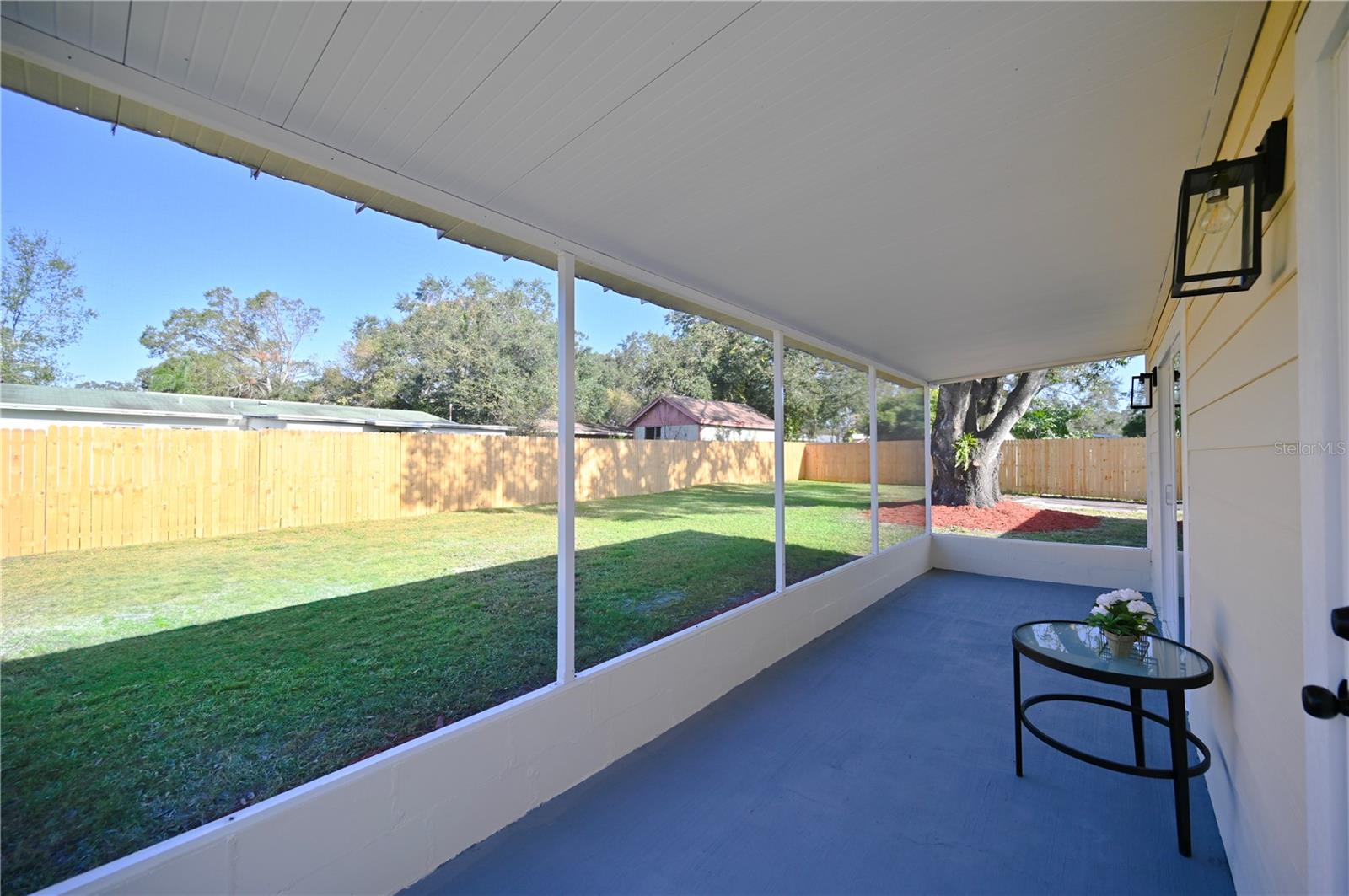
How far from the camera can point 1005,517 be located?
8.40 metres

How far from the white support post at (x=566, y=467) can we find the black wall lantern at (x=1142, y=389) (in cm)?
421

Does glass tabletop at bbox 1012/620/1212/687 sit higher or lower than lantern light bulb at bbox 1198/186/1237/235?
lower

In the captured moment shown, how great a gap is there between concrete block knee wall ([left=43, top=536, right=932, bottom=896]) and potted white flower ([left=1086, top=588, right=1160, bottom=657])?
5.59 feet

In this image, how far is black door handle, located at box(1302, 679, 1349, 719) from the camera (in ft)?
2.62

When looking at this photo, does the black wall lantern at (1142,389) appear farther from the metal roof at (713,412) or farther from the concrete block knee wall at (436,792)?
the metal roof at (713,412)

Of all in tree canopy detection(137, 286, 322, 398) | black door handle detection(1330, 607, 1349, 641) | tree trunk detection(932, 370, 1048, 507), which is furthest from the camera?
tree trunk detection(932, 370, 1048, 507)

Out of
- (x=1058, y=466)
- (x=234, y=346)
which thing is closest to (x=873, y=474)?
(x=234, y=346)

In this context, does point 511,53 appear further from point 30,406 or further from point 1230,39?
point 30,406

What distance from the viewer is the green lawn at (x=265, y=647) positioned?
217 cm

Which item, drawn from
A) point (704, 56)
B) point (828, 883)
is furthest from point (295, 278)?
point (828, 883)

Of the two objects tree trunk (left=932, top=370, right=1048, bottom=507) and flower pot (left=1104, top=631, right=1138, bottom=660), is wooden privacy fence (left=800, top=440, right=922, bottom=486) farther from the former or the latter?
flower pot (left=1104, top=631, right=1138, bottom=660)

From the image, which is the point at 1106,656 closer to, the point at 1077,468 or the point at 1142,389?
the point at 1142,389

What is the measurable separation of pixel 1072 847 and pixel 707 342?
39.4ft

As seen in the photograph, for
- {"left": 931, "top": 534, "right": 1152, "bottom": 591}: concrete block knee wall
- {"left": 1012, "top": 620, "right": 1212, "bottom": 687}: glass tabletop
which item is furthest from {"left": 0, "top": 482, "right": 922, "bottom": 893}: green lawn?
{"left": 1012, "top": 620, "right": 1212, "bottom": 687}: glass tabletop
